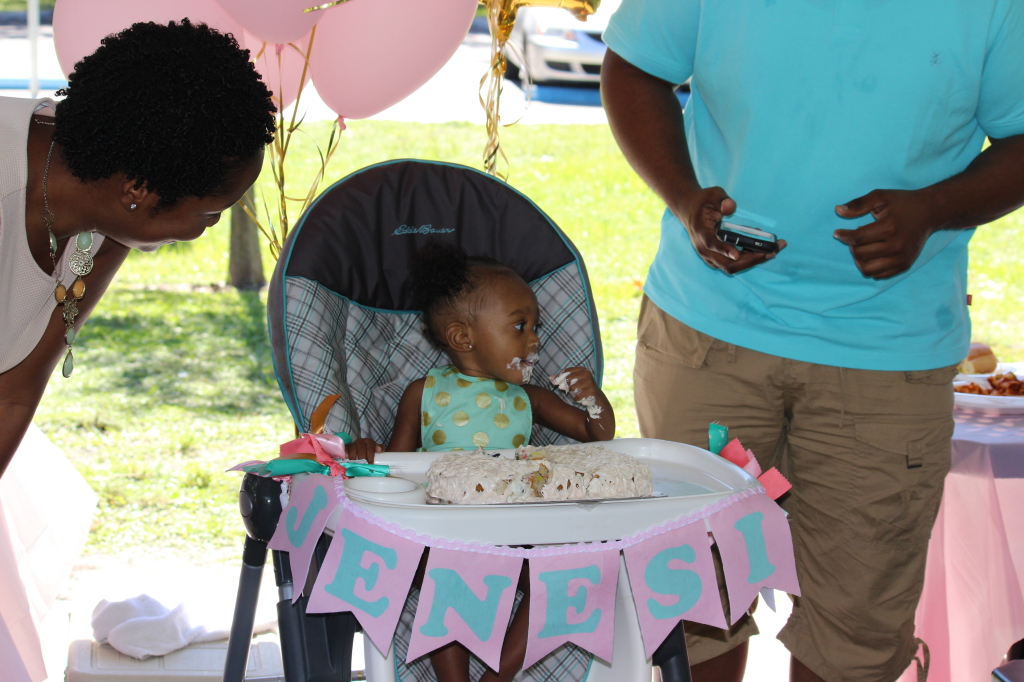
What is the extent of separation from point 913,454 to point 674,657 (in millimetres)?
611

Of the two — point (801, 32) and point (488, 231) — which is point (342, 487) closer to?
point (488, 231)

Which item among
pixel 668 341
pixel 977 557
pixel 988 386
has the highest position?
pixel 668 341

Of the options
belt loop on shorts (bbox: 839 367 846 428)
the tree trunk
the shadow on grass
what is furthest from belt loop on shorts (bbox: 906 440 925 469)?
the tree trunk

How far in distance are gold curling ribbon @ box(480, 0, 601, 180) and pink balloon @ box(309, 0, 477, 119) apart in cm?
12

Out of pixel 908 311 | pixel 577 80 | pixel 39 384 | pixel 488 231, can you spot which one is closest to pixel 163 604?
pixel 39 384

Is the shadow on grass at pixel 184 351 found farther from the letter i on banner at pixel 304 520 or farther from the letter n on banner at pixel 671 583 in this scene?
the letter n on banner at pixel 671 583

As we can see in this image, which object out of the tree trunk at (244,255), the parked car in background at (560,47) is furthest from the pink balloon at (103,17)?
the parked car in background at (560,47)

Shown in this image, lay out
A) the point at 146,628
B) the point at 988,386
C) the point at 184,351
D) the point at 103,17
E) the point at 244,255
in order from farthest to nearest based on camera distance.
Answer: the point at 244,255
the point at 184,351
the point at 146,628
the point at 988,386
the point at 103,17

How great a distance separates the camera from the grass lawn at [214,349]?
11.1ft

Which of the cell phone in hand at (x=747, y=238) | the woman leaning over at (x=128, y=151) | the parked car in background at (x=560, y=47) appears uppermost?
the parked car in background at (x=560, y=47)

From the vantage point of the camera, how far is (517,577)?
1256mm

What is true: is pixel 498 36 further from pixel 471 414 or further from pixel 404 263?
pixel 471 414

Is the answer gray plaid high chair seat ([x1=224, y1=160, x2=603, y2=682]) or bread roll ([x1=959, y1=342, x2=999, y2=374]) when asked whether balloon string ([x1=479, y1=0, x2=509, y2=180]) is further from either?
bread roll ([x1=959, y1=342, x2=999, y2=374])

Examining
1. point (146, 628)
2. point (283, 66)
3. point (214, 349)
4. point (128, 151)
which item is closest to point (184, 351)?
point (214, 349)
